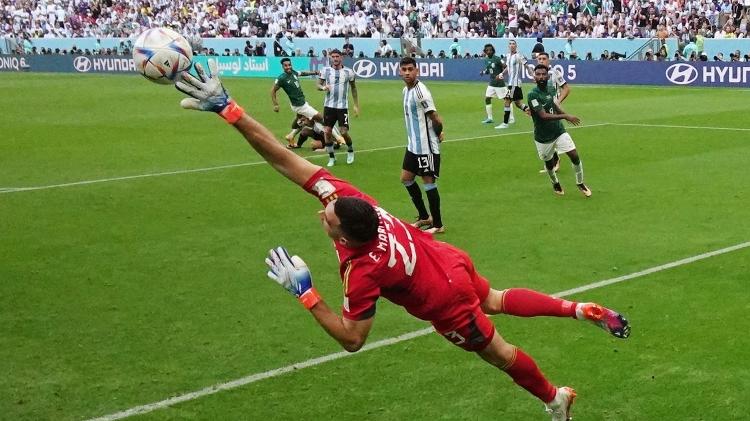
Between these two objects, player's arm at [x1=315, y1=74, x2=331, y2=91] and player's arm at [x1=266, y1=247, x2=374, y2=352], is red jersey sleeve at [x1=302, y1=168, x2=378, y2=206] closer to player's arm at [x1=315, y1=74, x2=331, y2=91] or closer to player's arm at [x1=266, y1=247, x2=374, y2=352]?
player's arm at [x1=266, y1=247, x2=374, y2=352]

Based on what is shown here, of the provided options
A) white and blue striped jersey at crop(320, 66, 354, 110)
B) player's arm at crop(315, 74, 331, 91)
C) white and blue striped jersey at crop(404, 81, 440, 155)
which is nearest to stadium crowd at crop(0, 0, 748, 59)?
player's arm at crop(315, 74, 331, 91)

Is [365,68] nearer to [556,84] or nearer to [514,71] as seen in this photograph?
[514,71]

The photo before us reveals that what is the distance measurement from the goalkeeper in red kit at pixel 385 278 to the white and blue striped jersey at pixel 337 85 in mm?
13666

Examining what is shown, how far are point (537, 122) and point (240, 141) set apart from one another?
29.7 feet

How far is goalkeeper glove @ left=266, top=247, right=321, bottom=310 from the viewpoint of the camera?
5.58 m

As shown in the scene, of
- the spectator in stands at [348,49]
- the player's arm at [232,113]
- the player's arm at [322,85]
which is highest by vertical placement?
the player's arm at [232,113]

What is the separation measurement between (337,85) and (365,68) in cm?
2598

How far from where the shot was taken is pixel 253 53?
51.2 m

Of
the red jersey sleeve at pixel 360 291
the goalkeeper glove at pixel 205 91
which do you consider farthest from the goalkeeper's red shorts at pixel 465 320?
the goalkeeper glove at pixel 205 91

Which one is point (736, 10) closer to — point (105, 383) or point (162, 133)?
point (162, 133)

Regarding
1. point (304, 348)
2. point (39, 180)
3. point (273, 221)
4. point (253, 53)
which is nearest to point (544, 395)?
point (304, 348)

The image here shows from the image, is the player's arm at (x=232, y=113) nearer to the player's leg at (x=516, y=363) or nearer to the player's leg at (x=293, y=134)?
the player's leg at (x=516, y=363)

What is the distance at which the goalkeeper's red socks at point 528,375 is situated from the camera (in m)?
6.29

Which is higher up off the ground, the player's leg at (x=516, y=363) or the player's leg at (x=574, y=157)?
the player's leg at (x=516, y=363)
